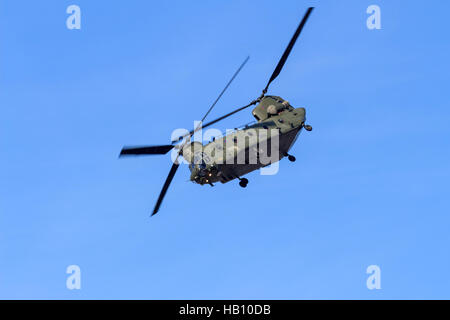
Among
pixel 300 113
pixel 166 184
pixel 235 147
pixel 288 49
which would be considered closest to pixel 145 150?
pixel 166 184

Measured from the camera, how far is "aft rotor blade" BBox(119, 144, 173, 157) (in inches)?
2886

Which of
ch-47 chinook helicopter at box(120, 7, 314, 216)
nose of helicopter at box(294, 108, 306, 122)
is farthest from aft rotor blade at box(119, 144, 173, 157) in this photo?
nose of helicopter at box(294, 108, 306, 122)

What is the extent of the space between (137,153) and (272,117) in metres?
16.2

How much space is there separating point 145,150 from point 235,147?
872cm

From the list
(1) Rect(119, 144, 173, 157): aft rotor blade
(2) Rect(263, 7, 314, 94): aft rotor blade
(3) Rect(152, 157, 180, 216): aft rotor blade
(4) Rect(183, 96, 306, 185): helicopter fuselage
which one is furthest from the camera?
(2) Rect(263, 7, 314, 94): aft rotor blade

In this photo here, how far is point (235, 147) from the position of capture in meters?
74.6

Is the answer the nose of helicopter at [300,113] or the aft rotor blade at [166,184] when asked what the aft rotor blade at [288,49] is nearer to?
the nose of helicopter at [300,113]

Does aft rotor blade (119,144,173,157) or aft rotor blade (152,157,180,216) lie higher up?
aft rotor blade (119,144,173,157)

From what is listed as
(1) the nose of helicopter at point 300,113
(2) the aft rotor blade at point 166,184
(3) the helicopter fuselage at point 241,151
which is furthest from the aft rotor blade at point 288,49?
(2) the aft rotor blade at point 166,184

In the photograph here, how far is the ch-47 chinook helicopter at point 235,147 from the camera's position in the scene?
74.1 meters

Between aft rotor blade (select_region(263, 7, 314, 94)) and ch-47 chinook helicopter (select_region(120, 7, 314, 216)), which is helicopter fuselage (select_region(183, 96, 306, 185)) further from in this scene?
aft rotor blade (select_region(263, 7, 314, 94))

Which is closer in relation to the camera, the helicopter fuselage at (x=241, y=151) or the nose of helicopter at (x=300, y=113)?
the helicopter fuselage at (x=241, y=151)

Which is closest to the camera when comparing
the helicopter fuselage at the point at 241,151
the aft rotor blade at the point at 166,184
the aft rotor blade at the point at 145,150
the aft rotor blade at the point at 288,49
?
the aft rotor blade at the point at 145,150
